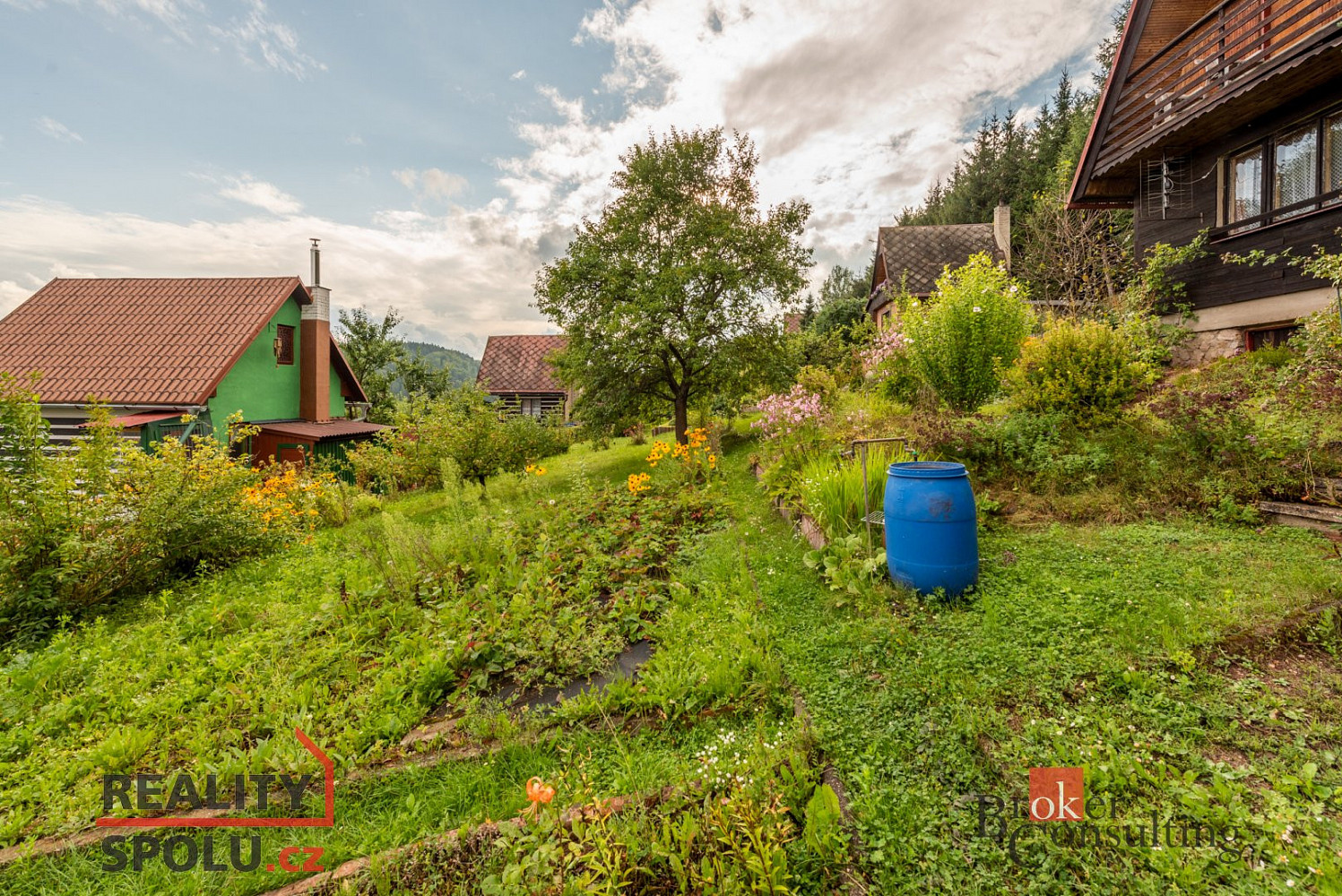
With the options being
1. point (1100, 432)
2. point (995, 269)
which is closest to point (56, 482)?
point (1100, 432)

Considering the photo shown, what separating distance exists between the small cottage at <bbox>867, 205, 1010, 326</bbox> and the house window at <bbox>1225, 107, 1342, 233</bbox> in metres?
11.5

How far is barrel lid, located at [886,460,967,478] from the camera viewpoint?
3.64 m

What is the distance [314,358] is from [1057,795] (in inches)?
789

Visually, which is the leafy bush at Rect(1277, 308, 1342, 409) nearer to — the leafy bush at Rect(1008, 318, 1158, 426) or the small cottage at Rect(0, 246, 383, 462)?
the leafy bush at Rect(1008, 318, 1158, 426)

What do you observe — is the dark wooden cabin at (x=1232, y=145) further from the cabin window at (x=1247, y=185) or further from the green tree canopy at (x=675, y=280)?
the green tree canopy at (x=675, y=280)

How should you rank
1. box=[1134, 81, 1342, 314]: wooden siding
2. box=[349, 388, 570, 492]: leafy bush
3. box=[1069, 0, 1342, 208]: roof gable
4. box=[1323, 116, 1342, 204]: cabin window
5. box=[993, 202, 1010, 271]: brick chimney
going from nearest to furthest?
1. box=[1069, 0, 1342, 208]: roof gable
2. box=[1323, 116, 1342, 204]: cabin window
3. box=[1134, 81, 1342, 314]: wooden siding
4. box=[349, 388, 570, 492]: leafy bush
5. box=[993, 202, 1010, 271]: brick chimney

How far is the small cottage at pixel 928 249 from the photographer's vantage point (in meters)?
20.9

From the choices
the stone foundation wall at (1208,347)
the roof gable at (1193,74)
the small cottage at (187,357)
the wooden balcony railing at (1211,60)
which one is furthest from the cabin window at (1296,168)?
the small cottage at (187,357)

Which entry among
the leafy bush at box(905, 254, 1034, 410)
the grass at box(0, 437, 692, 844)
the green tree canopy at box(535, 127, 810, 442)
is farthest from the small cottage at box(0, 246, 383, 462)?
the leafy bush at box(905, 254, 1034, 410)

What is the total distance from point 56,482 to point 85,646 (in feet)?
5.41

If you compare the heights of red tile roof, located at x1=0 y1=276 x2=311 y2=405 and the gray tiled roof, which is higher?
the gray tiled roof

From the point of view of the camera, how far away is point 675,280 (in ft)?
34.5

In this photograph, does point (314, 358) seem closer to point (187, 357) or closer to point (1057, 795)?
point (187, 357)

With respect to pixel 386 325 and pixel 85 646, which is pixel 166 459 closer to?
pixel 85 646
